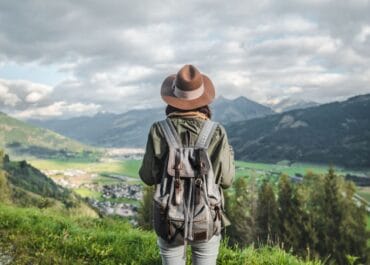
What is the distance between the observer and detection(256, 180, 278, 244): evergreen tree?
52469 millimetres

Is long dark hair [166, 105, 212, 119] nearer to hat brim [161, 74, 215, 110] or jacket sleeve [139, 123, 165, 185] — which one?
hat brim [161, 74, 215, 110]

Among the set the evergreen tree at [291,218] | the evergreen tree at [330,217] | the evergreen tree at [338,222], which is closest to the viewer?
the evergreen tree at [338,222]

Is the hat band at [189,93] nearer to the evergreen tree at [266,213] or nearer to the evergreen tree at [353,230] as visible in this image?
the evergreen tree at [353,230]

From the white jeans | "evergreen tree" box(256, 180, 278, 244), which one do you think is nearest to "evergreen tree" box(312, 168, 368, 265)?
"evergreen tree" box(256, 180, 278, 244)

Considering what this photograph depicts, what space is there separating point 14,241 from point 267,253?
5228 millimetres

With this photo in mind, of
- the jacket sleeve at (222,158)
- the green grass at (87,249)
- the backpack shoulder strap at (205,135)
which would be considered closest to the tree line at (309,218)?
the green grass at (87,249)

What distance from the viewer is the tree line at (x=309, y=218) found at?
47562mm

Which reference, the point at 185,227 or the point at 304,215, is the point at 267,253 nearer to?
the point at 185,227

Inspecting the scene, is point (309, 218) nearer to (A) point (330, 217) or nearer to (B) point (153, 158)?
(A) point (330, 217)

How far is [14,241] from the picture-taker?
8656mm

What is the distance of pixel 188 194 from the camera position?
4.59m

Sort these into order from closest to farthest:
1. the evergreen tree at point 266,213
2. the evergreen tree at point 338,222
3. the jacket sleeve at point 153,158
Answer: the jacket sleeve at point 153,158, the evergreen tree at point 338,222, the evergreen tree at point 266,213

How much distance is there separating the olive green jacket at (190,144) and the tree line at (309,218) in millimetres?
41628

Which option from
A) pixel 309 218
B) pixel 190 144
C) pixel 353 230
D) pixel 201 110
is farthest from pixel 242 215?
pixel 190 144
